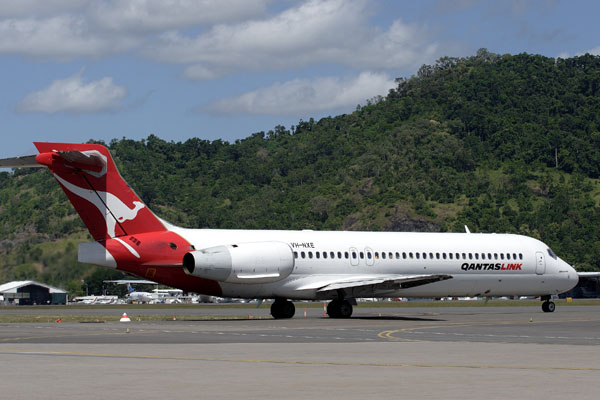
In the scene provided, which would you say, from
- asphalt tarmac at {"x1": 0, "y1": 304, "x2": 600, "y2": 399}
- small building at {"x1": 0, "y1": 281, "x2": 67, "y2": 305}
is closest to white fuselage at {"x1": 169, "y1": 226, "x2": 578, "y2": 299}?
asphalt tarmac at {"x1": 0, "y1": 304, "x2": 600, "y2": 399}

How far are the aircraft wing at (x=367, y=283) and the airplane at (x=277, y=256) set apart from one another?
5cm

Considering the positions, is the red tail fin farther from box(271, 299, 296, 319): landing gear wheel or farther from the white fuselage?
box(271, 299, 296, 319): landing gear wheel

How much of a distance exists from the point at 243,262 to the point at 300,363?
877 inches

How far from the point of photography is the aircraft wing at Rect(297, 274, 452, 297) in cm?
4528

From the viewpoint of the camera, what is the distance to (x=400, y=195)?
198 meters

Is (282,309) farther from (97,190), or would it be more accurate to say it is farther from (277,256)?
(97,190)

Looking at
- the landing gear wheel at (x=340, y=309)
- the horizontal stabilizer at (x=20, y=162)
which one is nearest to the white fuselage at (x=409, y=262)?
the landing gear wheel at (x=340, y=309)

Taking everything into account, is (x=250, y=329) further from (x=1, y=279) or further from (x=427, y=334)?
(x=1, y=279)

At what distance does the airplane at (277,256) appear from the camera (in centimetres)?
4141

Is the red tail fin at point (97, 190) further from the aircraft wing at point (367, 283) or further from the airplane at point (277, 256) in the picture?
the aircraft wing at point (367, 283)

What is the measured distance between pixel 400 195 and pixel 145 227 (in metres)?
158

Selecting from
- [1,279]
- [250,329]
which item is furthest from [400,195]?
[250,329]

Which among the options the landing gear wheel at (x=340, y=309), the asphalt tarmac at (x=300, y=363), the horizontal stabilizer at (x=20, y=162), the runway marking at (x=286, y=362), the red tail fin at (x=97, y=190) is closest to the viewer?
the asphalt tarmac at (x=300, y=363)

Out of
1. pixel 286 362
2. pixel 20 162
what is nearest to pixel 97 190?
pixel 20 162
